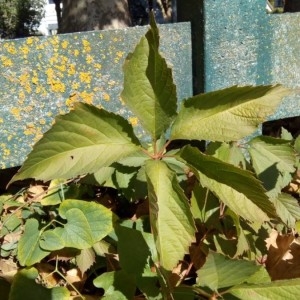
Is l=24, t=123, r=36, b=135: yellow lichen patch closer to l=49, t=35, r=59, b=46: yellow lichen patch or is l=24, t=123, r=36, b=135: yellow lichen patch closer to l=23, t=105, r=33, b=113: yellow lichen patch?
l=23, t=105, r=33, b=113: yellow lichen patch

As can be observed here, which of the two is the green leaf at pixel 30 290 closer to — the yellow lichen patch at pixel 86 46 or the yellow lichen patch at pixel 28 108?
the yellow lichen patch at pixel 28 108

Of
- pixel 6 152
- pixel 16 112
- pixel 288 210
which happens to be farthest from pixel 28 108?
pixel 288 210

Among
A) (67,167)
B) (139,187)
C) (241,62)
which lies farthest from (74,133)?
(241,62)

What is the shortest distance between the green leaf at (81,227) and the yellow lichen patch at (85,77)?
0.50 m

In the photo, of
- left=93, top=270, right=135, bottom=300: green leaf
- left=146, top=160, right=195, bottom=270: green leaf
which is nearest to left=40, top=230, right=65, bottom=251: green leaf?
left=93, top=270, right=135, bottom=300: green leaf

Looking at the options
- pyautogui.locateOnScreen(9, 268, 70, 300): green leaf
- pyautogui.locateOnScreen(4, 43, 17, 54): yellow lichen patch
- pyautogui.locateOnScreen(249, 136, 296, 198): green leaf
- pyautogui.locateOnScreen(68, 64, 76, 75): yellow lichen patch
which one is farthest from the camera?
pyautogui.locateOnScreen(68, 64, 76, 75): yellow lichen patch

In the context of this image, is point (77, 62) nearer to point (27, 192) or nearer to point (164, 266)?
point (27, 192)

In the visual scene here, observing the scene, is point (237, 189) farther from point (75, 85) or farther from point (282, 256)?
point (75, 85)

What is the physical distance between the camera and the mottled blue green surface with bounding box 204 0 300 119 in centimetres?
167

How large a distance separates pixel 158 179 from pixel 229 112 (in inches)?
8.5

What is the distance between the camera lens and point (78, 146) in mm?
1049

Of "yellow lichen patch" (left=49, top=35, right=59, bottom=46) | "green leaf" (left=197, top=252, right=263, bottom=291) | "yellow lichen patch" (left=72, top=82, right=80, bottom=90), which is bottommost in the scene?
"green leaf" (left=197, top=252, right=263, bottom=291)

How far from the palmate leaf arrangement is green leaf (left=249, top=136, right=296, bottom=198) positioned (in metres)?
0.17

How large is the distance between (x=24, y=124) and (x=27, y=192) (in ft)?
0.72
